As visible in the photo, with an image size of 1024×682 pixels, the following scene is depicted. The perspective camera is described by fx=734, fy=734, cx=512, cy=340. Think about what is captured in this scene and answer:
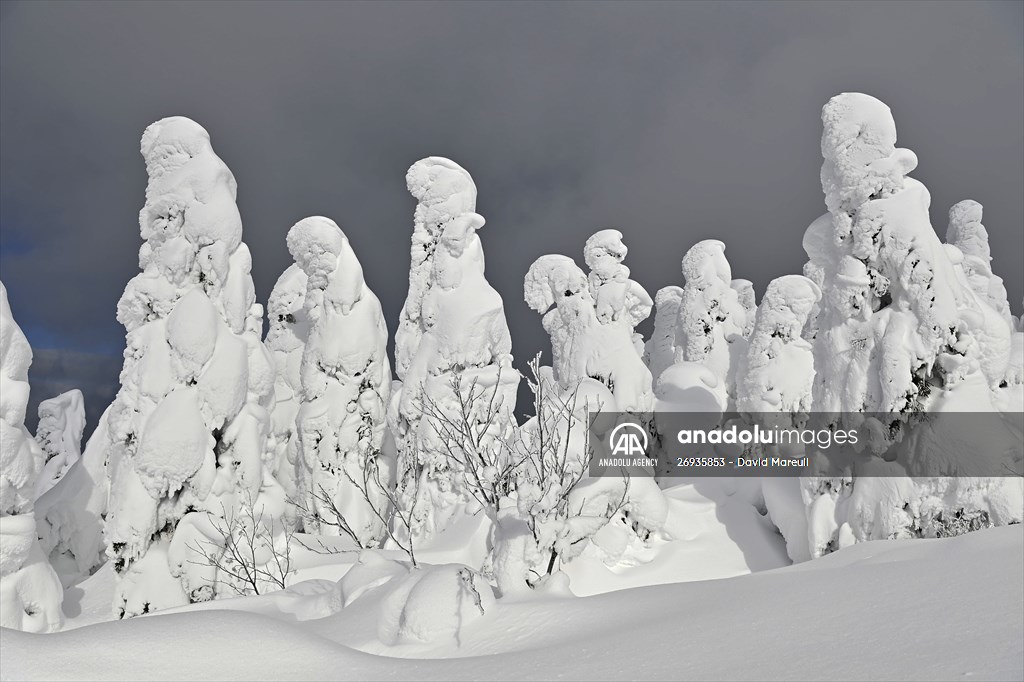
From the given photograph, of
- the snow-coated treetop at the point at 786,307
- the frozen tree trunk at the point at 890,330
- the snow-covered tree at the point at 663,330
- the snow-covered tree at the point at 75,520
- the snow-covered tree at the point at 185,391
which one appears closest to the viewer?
the frozen tree trunk at the point at 890,330

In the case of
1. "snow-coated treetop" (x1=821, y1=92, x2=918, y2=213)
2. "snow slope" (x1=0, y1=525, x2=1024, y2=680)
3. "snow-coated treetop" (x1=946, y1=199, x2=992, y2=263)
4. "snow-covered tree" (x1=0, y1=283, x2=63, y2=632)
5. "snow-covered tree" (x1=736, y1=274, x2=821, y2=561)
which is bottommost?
"snow slope" (x1=0, y1=525, x2=1024, y2=680)

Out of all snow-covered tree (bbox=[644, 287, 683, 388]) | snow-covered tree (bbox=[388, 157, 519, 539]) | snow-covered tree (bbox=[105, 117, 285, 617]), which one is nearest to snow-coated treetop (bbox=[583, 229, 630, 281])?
snow-covered tree (bbox=[388, 157, 519, 539])

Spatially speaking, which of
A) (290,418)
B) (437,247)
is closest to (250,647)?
(437,247)

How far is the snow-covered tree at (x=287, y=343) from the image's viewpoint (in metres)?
20.4

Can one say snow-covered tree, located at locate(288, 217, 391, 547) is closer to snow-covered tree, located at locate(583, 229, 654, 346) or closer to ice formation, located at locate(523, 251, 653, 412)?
ice formation, located at locate(523, 251, 653, 412)

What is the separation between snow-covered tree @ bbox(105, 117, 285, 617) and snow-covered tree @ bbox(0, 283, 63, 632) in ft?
5.79

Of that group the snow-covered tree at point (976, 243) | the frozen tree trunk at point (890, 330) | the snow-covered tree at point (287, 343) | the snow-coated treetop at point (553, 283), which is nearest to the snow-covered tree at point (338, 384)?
the snow-covered tree at point (287, 343)

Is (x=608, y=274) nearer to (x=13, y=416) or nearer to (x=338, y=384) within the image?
(x=338, y=384)

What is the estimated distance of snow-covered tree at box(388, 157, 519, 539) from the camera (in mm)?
15977

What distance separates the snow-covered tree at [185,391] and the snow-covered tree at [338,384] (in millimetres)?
3664

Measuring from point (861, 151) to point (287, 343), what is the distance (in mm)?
16240

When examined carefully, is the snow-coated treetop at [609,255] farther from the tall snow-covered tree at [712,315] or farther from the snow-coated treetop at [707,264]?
the snow-coated treetop at [707,264]

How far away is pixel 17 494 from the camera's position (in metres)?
10.3

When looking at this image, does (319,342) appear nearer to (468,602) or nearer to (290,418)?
(290,418)
